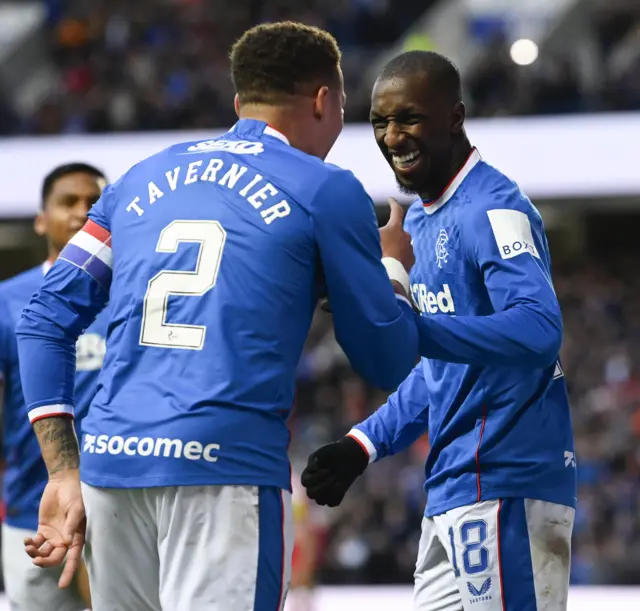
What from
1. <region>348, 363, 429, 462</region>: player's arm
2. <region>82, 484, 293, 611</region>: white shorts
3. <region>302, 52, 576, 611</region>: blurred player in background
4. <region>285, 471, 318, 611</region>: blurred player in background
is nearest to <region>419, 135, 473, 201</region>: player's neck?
<region>302, 52, 576, 611</region>: blurred player in background

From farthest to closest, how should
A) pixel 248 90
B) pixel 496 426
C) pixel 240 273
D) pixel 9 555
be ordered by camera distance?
1. pixel 9 555
2. pixel 496 426
3. pixel 248 90
4. pixel 240 273

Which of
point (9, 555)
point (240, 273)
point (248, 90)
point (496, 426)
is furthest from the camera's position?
point (9, 555)

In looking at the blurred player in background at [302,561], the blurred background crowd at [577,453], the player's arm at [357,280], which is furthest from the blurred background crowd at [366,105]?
the player's arm at [357,280]

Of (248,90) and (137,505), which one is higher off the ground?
(248,90)

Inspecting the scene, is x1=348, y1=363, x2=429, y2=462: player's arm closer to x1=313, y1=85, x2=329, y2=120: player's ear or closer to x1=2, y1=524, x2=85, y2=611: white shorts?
x1=313, y1=85, x2=329, y2=120: player's ear

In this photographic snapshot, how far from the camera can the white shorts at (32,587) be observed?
4.46 metres

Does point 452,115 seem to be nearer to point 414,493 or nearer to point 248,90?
point 248,90

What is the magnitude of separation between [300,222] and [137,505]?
26.8 inches

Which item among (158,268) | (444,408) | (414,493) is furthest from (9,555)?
(414,493)

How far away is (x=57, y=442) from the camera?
9.29 ft

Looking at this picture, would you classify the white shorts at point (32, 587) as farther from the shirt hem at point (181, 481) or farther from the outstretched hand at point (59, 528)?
the shirt hem at point (181, 481)

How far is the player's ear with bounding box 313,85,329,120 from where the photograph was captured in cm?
279

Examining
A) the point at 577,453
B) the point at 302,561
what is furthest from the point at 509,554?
the point at 577,453

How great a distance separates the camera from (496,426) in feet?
11.0
